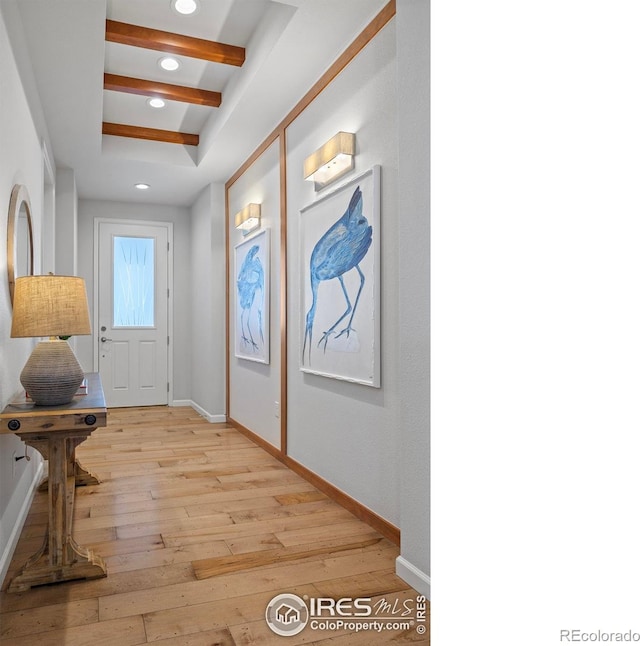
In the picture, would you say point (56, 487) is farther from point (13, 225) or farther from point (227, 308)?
point (227, 308)

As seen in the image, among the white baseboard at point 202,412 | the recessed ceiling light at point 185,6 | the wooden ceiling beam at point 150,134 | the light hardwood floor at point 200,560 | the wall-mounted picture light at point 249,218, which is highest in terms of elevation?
the recessed ceiling light at point 185,6

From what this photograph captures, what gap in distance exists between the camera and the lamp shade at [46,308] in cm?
216

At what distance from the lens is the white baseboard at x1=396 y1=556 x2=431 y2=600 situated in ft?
6.52

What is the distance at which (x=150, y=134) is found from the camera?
486 cm

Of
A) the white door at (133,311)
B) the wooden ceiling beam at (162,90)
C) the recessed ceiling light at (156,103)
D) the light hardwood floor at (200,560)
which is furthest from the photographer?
the white door at (133,311)

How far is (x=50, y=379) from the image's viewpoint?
7.31 ft

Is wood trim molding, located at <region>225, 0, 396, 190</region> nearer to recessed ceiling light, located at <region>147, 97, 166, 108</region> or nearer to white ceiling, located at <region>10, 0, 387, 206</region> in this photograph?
white ceiling, located at <region>10, 0, 387, 206</region>

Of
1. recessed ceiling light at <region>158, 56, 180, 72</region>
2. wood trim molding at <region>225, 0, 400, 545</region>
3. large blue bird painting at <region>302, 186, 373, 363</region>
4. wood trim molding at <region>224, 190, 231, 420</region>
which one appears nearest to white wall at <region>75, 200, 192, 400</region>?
wood trim molding at <region>224, 190, 231, 420</region>

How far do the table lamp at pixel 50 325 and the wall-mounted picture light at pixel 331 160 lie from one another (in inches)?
56.9

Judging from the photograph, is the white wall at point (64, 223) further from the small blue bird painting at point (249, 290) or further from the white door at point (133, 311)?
the small blue bird painting at point (249, 290)

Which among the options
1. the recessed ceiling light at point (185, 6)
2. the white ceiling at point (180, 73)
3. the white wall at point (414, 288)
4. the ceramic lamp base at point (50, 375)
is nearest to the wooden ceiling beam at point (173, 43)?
the white ceiling at point (180, 73)

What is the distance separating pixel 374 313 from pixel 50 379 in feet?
4.71

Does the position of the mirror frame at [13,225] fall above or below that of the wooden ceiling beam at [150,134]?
below
